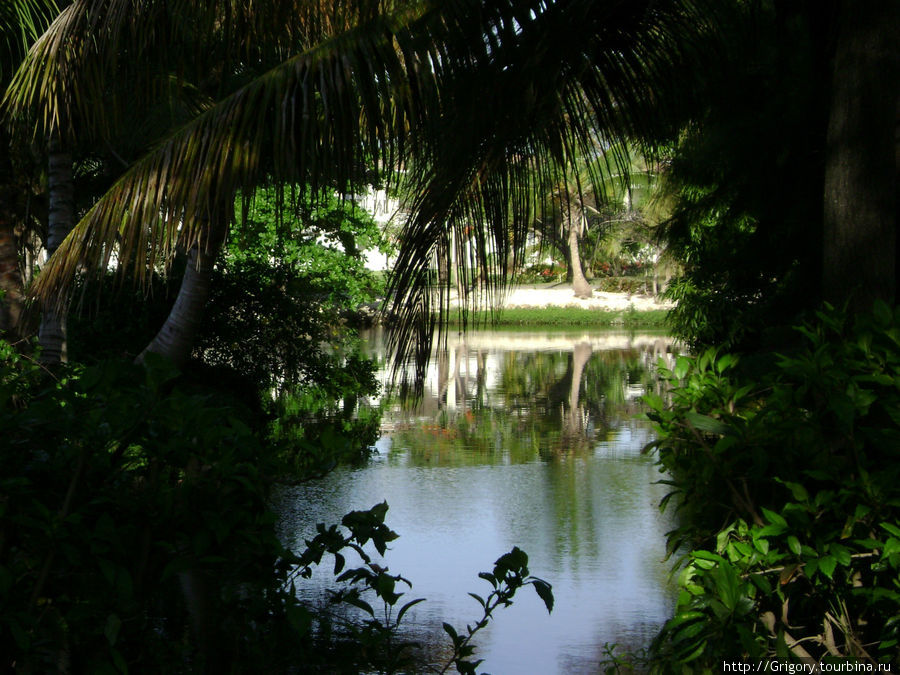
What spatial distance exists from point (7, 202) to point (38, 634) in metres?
8.91

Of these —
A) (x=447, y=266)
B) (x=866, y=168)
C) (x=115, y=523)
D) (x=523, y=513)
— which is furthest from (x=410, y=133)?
(x=523, y=513)

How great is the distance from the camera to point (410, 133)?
214 inches

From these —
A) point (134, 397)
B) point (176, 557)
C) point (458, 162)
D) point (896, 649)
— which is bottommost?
point (896, 649)

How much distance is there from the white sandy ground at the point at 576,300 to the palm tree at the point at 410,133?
38.8 m

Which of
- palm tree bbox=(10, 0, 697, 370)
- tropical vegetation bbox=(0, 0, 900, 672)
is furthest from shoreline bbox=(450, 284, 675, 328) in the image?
palm tree bbox=(10, 0, 697, 370)

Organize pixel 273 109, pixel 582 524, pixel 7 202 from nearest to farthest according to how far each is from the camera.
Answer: pixel 273 109, pixel 582 524, pixel 7 202

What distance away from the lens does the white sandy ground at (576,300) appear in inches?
1768

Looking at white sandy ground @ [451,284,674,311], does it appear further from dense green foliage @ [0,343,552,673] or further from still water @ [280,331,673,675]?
dense green foliage @ [0,343,552,673]

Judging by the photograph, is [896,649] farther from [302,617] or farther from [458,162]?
[458,162]

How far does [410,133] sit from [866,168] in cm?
230

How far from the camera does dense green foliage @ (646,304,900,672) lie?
327cm

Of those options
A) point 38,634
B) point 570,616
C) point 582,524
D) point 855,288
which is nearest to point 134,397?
point 38,634

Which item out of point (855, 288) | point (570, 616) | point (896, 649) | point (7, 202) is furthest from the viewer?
point (7, 202)

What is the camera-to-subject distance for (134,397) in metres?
2.82
